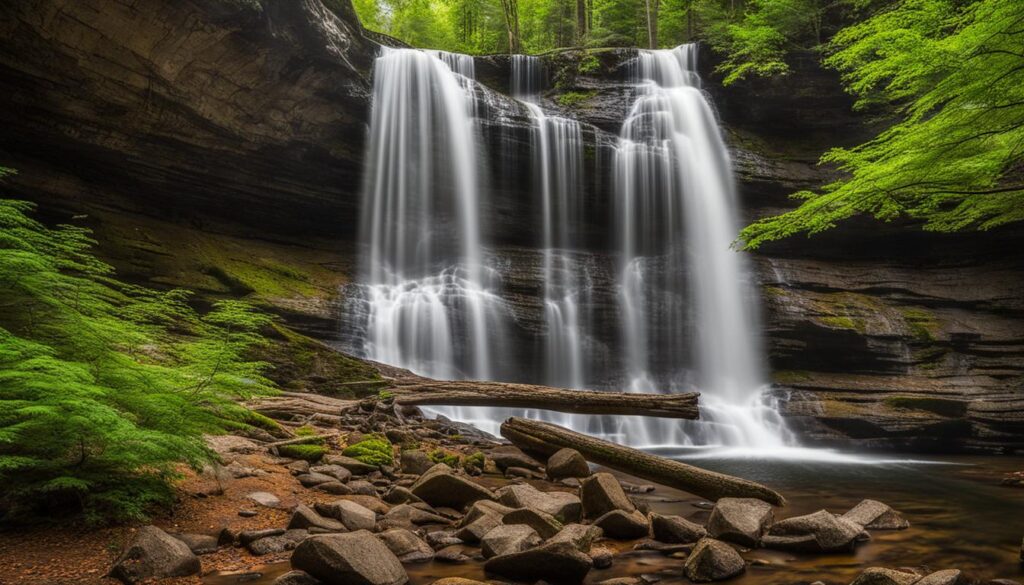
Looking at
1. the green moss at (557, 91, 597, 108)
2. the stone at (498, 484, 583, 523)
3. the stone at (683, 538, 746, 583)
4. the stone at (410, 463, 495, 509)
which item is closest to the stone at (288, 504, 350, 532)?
the stone at (410, 463, 495, 509)

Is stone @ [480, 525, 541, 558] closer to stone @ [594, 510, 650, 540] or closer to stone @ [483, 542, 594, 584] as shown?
stone @ [483, 542, 594, 584]

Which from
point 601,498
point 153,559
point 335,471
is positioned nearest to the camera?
point 153,559

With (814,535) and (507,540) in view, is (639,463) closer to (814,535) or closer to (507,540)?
(814,535)

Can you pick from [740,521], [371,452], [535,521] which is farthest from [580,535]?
[371,452]

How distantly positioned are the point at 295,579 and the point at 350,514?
1291 mm

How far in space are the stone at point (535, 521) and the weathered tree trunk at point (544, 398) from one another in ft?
13.0

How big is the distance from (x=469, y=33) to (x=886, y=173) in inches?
1130

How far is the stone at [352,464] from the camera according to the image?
21.6ft

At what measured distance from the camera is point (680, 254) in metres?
19.9

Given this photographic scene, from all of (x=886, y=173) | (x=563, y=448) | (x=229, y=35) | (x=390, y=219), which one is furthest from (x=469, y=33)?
(x=563, y=448)

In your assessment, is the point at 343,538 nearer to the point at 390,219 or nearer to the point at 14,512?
the point at 14,512

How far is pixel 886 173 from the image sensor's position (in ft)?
30.2

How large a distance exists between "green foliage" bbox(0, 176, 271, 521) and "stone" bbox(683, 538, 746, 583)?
3.91 meters

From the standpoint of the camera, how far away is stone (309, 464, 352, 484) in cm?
621
